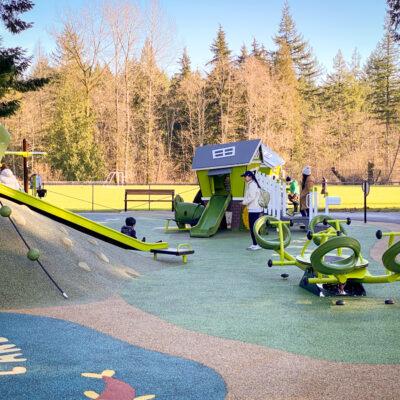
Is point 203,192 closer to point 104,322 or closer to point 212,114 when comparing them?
point 104,322

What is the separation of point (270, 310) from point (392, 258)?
63.0 inches

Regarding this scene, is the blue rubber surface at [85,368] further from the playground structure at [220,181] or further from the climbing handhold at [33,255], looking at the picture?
the playground structure at [220,181]

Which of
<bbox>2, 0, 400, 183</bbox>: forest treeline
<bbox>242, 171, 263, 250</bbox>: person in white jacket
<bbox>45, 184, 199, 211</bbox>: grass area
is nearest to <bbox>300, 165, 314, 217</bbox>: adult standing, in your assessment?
<bbox>242, 171, 263, 250</bbox>: person in white jacket

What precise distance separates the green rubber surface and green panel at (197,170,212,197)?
7.91m

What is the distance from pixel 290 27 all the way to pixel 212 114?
76.4 feet

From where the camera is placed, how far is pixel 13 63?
875 inches

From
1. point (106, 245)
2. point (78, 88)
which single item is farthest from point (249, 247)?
point (78, 88)

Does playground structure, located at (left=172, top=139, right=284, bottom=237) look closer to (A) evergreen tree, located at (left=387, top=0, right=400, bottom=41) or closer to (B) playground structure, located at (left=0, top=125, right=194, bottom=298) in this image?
(B) playground structure, located at (left=0, top=125, right=194, bottom=298)

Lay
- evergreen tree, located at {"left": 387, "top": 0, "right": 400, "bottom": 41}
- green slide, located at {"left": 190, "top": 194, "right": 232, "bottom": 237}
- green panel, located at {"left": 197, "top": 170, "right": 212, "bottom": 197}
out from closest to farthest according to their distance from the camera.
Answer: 1. green slide, located at {"left": 190, "top": 194, "right": 232, "bottom": 237}
2. green panel, located at {"left": 197, "top": 170, "right": 212, "bottom": 197}
3. evergreen tree, located at {"left": 387, "top": 0, "right": 400, "bottom": 41}

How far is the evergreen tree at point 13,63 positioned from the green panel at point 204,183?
8.56m

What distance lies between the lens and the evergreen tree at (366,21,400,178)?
2726 inches

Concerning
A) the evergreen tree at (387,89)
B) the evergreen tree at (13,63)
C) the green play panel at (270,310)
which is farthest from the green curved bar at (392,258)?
the evergreen tree at (387,89)

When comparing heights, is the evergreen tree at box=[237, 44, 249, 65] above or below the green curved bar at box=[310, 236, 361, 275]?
above

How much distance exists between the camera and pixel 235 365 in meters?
4.61
